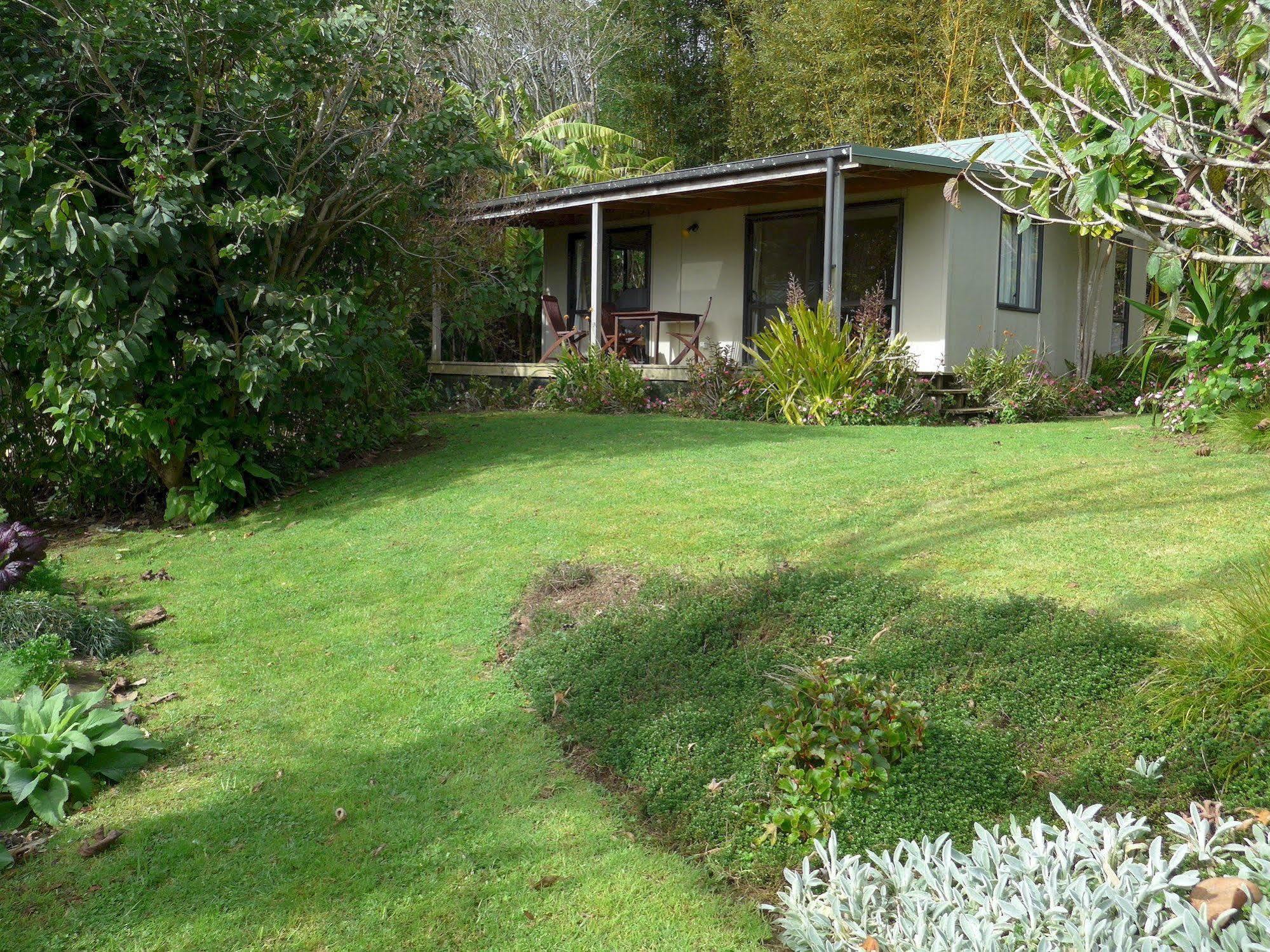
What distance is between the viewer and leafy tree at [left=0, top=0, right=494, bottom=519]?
6469 millimetres

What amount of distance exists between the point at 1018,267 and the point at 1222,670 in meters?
11.2

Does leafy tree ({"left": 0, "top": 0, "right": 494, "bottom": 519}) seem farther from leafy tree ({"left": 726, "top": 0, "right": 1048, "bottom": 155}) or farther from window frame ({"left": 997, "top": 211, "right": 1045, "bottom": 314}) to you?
leafy tree ({"left": 726, "top": 0, "right": 1048, "bottom": 155})

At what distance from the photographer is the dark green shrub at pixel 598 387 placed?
473 inches

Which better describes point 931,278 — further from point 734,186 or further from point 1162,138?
point 1162,138

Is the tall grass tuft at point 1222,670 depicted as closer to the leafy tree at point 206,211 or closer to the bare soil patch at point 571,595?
the bare soil patch at point 571,595

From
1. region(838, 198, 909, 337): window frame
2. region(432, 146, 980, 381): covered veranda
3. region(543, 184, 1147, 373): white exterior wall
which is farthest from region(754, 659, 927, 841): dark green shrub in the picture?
region(838, 198, 909, 337): window frame

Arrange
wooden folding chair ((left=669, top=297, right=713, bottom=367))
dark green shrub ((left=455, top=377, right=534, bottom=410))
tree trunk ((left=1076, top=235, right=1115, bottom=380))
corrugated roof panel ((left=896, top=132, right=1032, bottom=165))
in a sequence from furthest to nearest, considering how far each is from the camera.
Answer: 1. tree trunk ((left=1076, top=235, right=1115, bottom=380))
2. wooden folding chair ((left=669, top=297, right=713, bottom=367))
3. dark green shrub ((left=455, top=377, right=534, bottom=410))
4. corrugated roof panel ((left=896, top=132, right=1032, bottom=165))

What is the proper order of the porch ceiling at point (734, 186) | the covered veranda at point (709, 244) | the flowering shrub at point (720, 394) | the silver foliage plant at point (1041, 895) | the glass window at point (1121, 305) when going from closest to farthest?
the silver foliage plant at point (1041, 895) < the flowering shrub at point (720, 394) < the porch ceiling at point (734, 186) < the covered veranda at point (709, 244) < the glass window at point (1121, 305)

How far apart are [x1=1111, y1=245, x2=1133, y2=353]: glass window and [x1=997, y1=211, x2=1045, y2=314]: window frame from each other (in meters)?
2.51

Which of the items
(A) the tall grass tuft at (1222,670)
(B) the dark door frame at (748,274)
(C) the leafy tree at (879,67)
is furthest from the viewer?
(C) the leafy tree at (879,67)

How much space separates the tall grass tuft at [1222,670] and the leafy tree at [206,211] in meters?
5.29

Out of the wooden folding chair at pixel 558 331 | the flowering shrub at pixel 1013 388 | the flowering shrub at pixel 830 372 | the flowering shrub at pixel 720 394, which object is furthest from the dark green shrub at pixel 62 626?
the flowering shrub at pixel 1013 388

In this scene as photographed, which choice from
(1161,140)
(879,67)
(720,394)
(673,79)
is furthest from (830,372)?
(673,79)

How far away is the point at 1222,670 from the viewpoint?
134 inches
